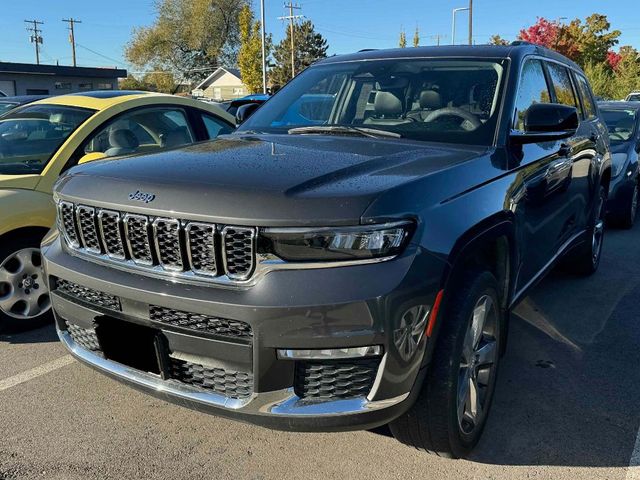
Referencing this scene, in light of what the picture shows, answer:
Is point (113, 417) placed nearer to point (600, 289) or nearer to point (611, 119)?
point (600, 289)

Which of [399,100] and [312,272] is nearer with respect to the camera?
[312,272]

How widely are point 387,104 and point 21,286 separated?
107 inches

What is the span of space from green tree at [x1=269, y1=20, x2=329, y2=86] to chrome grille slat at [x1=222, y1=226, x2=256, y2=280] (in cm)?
7773

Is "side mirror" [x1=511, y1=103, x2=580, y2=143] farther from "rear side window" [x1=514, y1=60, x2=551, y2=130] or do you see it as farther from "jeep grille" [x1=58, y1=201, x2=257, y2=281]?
"jeep grille" [x1=58, y1=201, x2=257, y2=281]

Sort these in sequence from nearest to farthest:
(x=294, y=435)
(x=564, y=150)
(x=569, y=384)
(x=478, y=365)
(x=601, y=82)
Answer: (x=478, y=365)
(x=294, y=435)
(x=569, y=384)
(x=564, y=150)
(x=601, y=82)

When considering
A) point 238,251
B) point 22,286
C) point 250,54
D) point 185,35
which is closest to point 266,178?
point 238,251

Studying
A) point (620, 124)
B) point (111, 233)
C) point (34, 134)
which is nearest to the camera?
point (111, 233)

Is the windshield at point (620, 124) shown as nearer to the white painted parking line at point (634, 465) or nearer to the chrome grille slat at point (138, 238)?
the white painted parking line at point (634, 465)

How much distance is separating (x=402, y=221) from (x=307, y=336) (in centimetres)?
53

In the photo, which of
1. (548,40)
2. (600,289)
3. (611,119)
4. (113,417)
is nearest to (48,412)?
(113,417)

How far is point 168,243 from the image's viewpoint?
234cm

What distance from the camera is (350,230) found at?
84.1 inches

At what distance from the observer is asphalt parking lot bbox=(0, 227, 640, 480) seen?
106 inches

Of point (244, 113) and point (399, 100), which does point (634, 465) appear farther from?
point (244, 113)
